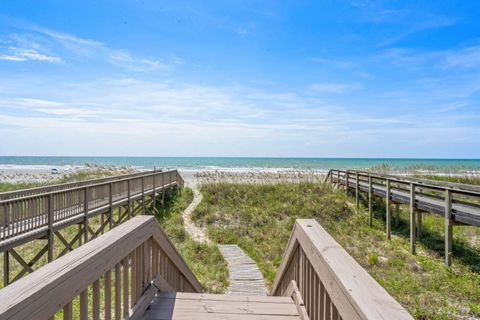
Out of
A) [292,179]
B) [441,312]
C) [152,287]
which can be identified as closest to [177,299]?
[152,287]

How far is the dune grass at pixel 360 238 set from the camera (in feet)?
20.3

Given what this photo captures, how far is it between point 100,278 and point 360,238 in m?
10.0

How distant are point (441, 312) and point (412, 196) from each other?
4837 mm

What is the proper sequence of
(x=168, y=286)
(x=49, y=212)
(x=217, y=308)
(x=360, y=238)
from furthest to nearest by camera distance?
1. (x=360, y=238)
2. (x=49, y=212)
3. (x=168, y=286)
4. (x=217, y=308)

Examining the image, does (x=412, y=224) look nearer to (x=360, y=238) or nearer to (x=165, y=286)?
(x=360, y=238)

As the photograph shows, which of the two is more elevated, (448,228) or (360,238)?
(448,228)

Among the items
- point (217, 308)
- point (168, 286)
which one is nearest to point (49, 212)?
point (168, 286)

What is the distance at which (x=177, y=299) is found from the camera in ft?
9.54

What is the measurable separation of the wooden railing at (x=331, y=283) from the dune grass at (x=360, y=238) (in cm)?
400

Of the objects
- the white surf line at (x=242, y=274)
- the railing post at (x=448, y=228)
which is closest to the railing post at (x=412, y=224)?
the railing post at (x=448, y=228)

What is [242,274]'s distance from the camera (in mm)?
7410

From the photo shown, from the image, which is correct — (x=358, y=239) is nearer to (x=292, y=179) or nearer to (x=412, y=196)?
(x=412, y=196)

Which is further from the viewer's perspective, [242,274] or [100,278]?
[242,274]

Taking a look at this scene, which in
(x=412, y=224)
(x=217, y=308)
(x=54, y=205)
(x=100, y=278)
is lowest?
(x=412, y=224)
